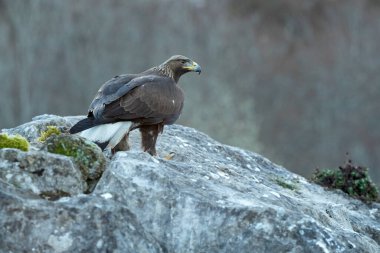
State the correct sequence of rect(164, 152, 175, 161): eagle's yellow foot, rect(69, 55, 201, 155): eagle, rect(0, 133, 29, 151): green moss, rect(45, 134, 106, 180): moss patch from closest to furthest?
rect(45, 134, 106, 180): moss patch → rect(0, 133, 29, 151): green moss → rect(164, 152, 175, 161): eagle's yellow foot → rect(69, 55, 201, 155): eagle

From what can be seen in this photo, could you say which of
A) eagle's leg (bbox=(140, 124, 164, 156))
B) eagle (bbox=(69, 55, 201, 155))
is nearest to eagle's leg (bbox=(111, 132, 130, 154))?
eagle (bbox=(69, 55, 201, 155))

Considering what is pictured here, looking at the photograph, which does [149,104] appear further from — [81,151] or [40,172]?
[40,172]

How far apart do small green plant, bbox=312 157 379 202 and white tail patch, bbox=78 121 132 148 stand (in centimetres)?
288

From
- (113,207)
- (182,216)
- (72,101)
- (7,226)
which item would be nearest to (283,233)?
(182,216)

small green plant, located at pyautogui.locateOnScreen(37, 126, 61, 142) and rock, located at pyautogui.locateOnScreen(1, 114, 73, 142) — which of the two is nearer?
small green plant, located at pyautogui.locateOnScreen(37, 126, 61, 142)

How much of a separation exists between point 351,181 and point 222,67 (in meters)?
44.5

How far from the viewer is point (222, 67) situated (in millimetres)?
57625

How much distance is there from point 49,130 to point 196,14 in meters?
49.3

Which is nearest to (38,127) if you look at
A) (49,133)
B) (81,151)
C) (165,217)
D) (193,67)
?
(49,133)

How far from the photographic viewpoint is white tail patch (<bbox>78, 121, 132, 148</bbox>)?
1180 centimetres

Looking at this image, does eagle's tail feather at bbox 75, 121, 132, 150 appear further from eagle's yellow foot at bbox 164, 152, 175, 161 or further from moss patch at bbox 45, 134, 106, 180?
moss patch at bbox 45, 134, 106, 180

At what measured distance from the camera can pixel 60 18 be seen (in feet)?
186

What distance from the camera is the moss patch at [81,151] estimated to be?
933cm

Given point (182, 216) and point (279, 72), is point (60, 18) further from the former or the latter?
point (182, 216)
